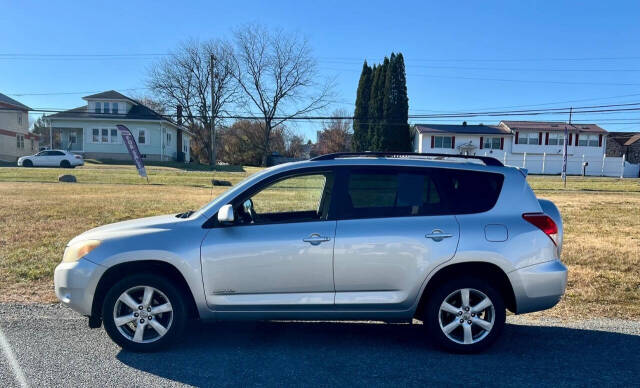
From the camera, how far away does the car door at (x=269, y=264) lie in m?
3.88

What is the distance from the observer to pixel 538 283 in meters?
3.97

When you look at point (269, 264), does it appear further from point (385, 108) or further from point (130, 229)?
point (385, 108)

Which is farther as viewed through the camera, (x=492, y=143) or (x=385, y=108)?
(x=492, y=143)

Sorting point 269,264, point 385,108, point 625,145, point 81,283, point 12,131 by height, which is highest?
point 385,108

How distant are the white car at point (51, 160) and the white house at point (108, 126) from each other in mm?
10127

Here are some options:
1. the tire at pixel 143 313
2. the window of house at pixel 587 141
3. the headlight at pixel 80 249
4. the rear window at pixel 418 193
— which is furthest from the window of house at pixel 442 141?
the headlight at pixel 80 249

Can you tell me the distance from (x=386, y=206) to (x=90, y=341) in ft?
10.1

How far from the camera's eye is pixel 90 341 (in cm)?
423

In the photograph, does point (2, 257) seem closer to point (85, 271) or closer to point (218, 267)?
point (85, 271)

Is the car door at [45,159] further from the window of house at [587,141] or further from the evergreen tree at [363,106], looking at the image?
the window of house at [587,141]

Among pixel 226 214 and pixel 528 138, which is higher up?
pixel 528 138

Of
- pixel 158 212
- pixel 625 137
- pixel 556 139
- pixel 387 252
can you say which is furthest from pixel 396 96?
pixel 387 252

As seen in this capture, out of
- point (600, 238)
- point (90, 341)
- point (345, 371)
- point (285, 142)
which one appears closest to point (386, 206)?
point (345, 371)

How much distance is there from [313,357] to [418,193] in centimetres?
175
